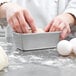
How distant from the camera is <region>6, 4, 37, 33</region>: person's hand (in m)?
1.12

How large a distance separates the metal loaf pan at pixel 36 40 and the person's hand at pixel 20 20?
53mm

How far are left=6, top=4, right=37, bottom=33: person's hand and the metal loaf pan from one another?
5 cm

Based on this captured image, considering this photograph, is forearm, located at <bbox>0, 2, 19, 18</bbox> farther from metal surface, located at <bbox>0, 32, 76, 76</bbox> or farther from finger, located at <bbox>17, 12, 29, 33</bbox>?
metal surface, located at <bbox>0, 32, 76, 76</bbox>

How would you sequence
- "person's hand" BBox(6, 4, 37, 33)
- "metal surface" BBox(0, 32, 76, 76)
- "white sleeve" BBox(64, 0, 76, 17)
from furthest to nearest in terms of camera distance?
"white sleeve" BBox(64, 0, 76, 17) < "person's hand" BBox(6, 4, 37, 33) < "metal surface" BBox(0, 32, 76, 76)

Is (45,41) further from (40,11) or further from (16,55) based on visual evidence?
(40,11)

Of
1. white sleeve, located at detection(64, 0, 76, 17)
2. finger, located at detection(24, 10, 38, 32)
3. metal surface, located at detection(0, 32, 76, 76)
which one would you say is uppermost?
white sleeve, located at detection(64, 0, 76, 17)

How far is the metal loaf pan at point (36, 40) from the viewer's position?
41.3 inches

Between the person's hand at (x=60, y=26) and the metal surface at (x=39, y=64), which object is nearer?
the metal surface at (x=39, y=64)

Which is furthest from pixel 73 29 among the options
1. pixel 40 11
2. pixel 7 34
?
pixel 7 34

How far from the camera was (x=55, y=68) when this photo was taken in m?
0.90

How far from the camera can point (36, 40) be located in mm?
1071

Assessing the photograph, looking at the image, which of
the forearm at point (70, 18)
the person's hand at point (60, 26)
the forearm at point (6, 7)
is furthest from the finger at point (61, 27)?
the forearm at point (6, 7)

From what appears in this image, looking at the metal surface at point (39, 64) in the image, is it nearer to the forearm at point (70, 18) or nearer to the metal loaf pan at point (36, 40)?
the metal loaf pan at point (36, 40)

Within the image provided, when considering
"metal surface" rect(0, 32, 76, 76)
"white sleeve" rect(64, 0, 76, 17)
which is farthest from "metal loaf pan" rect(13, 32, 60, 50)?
"white sleeve" rect(64, 0, 76, 17)
